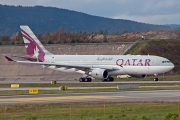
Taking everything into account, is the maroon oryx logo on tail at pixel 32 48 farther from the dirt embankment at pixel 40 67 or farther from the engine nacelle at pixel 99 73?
the engine nacelle at pixel 99 73

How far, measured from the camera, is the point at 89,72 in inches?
3410

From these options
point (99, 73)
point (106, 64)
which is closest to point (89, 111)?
point (99, 73)

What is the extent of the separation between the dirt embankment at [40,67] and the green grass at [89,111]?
56786 millimetres

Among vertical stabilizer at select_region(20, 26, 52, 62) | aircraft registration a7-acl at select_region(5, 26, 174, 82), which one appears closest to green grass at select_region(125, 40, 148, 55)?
vertical stabilizer at select_region(20, 26, 52, 62)

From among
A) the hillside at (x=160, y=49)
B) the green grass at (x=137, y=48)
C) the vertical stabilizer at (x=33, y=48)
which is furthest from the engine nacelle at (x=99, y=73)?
the hillside at (x=160, y=49)

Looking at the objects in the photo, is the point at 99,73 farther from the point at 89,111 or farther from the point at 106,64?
the point at 89,111

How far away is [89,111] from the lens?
40.5 m

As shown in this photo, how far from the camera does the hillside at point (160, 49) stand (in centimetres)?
10762

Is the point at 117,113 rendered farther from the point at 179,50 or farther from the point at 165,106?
the point at 179,50

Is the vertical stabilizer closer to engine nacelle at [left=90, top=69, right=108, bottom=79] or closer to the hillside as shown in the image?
engine nacelle at [left=90, top=69, right=108, bottom=79]

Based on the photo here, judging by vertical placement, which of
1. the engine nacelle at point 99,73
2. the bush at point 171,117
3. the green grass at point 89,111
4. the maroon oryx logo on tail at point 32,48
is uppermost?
the maroon oryx logo on tail at point 32,48

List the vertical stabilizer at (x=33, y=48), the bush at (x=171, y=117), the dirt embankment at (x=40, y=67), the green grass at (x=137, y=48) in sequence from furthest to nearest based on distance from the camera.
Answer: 1. the green grass at (x=137, y=48)
2. the dirt embankment at (x=40, y=67)
3. the vertical stabilizer at (x=33, y=48)
4. the bush at (x=171, y=117)

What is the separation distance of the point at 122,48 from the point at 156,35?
37068mm

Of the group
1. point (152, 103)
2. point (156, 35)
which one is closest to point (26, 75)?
point (156, 35)
